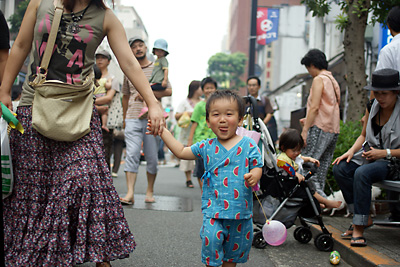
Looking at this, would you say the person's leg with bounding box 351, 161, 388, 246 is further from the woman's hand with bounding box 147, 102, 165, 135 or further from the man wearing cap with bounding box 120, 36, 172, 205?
the man wearing cap with bounding box 120, 36, 172, 205

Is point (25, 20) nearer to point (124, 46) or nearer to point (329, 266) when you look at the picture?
point (124, 46)

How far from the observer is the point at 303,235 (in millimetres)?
5238

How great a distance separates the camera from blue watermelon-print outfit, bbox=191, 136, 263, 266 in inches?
127

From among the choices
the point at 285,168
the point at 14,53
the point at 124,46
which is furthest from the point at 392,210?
the point at 14,53

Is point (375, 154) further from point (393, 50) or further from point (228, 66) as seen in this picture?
point (228, 66)

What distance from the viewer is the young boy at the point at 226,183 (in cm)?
323

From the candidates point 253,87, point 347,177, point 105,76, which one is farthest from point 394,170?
point 253,87

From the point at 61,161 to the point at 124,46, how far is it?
84cm

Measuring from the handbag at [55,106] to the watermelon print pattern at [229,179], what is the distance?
84 cm

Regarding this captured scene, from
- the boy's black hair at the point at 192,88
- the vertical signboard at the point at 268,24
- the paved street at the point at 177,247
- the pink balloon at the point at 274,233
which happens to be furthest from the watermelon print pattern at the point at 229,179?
the vertical signboard at the point at 268,24

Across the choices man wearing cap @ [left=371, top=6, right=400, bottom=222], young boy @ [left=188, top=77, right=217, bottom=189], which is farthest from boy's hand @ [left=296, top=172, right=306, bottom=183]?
young boy @ [left=188, top=77, right=217, bottom=189]

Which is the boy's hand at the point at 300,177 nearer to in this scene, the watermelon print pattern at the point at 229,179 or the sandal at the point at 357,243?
the sandal at the point at 357,243

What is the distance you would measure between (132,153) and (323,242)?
2.91 m

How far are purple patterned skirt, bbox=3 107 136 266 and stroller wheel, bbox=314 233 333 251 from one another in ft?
6.85
